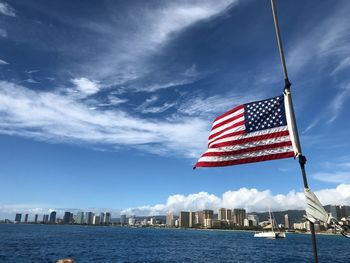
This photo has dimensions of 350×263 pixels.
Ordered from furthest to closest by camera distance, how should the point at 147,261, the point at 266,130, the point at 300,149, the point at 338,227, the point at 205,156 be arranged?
the point at 147,261
the point at 205,156
the point at 266,130
the point at 300,149
the point at 338,227

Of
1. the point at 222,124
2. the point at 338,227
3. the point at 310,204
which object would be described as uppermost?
the point at 222,124

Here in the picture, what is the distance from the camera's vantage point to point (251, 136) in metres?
11.9

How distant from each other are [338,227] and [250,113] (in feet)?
16.7

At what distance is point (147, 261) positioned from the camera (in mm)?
67688

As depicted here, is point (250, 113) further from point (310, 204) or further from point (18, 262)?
point (18, 262)

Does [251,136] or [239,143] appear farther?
[239,143]

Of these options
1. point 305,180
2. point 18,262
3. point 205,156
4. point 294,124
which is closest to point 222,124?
point 205,156

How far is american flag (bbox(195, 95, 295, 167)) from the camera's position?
1107cm

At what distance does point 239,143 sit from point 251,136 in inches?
20.6

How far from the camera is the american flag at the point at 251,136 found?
436 inches

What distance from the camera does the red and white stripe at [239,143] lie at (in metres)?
11.0

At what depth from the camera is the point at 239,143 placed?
1206 cm

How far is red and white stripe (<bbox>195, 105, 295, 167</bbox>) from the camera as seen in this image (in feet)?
36.0

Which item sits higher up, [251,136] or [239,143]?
[251,136]
